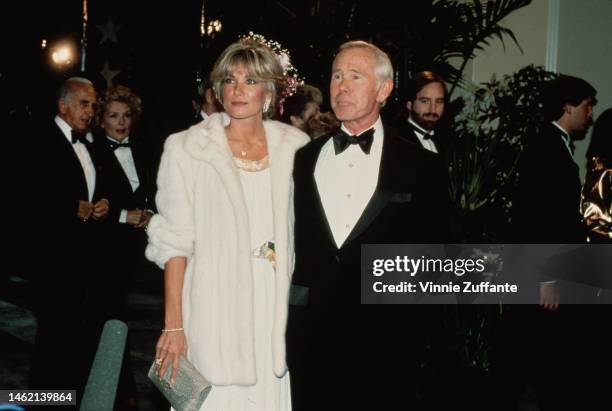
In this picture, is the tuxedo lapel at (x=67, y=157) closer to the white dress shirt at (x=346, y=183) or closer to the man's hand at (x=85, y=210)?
the man's hand at (x=85, y=210)

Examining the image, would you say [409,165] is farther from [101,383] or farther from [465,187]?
[465,187]

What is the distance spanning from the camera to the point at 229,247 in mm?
3031

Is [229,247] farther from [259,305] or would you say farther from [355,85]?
[355,85]

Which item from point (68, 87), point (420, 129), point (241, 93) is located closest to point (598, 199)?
point (420, 129)

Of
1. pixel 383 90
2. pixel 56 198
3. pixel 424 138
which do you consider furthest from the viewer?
pixel 424 138

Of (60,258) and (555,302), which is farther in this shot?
(60,258)

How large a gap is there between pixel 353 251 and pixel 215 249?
0.53m

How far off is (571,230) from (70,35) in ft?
34.0

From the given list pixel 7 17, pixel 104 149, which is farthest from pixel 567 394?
pixel 7 17

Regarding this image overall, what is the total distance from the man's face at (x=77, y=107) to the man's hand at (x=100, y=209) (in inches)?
18.7

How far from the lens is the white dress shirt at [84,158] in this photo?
5.09 meters

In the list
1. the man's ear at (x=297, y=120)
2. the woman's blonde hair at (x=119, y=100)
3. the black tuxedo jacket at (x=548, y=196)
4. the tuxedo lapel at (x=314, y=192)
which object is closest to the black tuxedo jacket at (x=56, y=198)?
the woman's blonde hair at (x=119, y=100)

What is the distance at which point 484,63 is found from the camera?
9.19m
